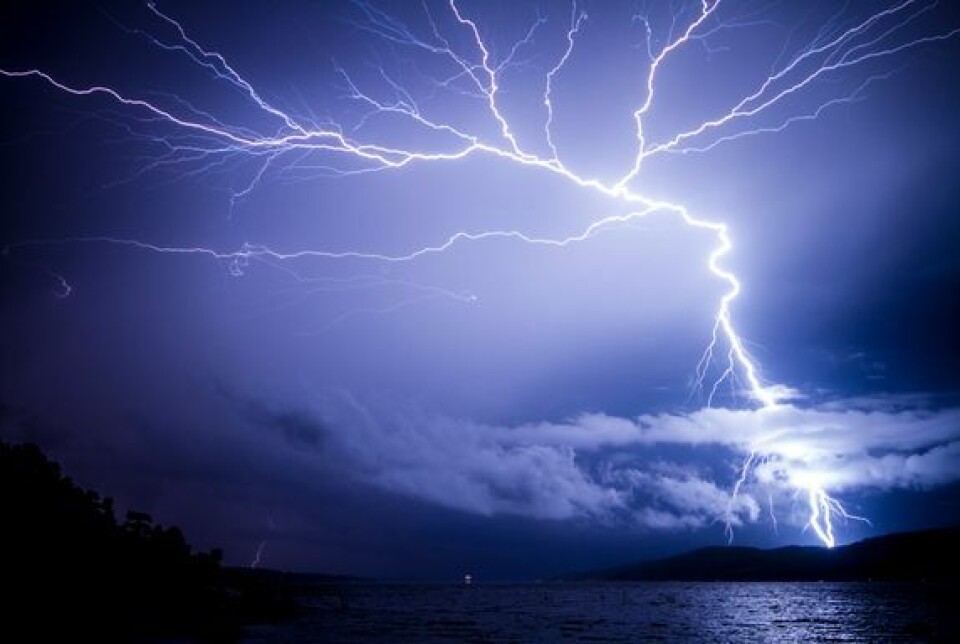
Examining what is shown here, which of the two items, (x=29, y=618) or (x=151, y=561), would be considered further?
(x=151, y=561)

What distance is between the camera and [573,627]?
41.2 m

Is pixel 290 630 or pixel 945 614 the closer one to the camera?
pixel 290 630

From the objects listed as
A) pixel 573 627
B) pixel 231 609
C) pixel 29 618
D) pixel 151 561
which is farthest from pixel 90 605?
pixel 573 627

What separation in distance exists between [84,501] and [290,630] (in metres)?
14.0

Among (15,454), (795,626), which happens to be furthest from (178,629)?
(795,626)

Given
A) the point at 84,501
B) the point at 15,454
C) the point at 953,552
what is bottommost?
the point at 953,552

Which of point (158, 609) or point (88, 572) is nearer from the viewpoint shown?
point (88, 572)

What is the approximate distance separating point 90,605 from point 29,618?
4733 millimetres

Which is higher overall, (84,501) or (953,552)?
(84,501)

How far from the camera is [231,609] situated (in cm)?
4344

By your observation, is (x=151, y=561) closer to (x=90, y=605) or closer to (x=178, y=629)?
(x=178, y=629)

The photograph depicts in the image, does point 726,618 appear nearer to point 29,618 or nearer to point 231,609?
point 231,609

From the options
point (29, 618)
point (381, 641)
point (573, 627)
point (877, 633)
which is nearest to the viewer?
point (29, 618)

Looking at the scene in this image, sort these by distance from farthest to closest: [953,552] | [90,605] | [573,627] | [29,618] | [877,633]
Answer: [953,552] → [573,627] → [877,633] → [90,605] → [29,618]
